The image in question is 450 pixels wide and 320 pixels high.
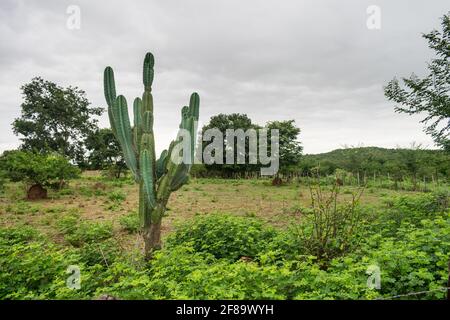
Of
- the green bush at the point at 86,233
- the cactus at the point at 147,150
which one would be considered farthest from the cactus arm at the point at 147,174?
the green bush at the point at 86,233

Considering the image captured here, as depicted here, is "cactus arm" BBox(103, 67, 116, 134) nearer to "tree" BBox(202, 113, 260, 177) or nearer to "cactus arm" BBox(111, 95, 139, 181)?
"cactus arm" BBox(111, 95, 139, 181)

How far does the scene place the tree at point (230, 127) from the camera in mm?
25375

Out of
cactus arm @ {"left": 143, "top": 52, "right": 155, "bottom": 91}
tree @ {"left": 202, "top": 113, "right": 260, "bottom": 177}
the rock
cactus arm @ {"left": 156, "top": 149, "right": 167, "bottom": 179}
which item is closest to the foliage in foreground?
cactus arm @ {"left": 156, "top": 149, "right": 167, "bottom": 179}

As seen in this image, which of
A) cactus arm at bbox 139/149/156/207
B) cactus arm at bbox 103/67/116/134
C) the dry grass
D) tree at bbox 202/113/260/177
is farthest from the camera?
tree at bbox 202/113/260/177

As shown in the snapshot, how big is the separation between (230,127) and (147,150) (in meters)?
21.0

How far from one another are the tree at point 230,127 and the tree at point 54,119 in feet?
34.7

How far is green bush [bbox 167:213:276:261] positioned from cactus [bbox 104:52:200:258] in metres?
0.70

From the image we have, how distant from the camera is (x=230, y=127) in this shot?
85.6 feet

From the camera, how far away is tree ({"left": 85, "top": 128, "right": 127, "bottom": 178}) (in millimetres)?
22672

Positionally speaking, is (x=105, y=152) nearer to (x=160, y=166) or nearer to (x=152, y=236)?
(x=160, y=166)

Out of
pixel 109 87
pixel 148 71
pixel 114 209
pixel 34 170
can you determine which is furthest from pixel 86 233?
pixel 34 170

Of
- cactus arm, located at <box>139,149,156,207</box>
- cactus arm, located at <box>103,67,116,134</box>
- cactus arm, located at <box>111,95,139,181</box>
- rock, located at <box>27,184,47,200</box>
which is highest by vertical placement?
cactus arm, located at <box>103,67,116,134</box>

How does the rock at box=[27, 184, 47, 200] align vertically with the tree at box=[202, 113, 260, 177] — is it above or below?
below

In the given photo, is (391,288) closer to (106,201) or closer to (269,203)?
(269,203)
